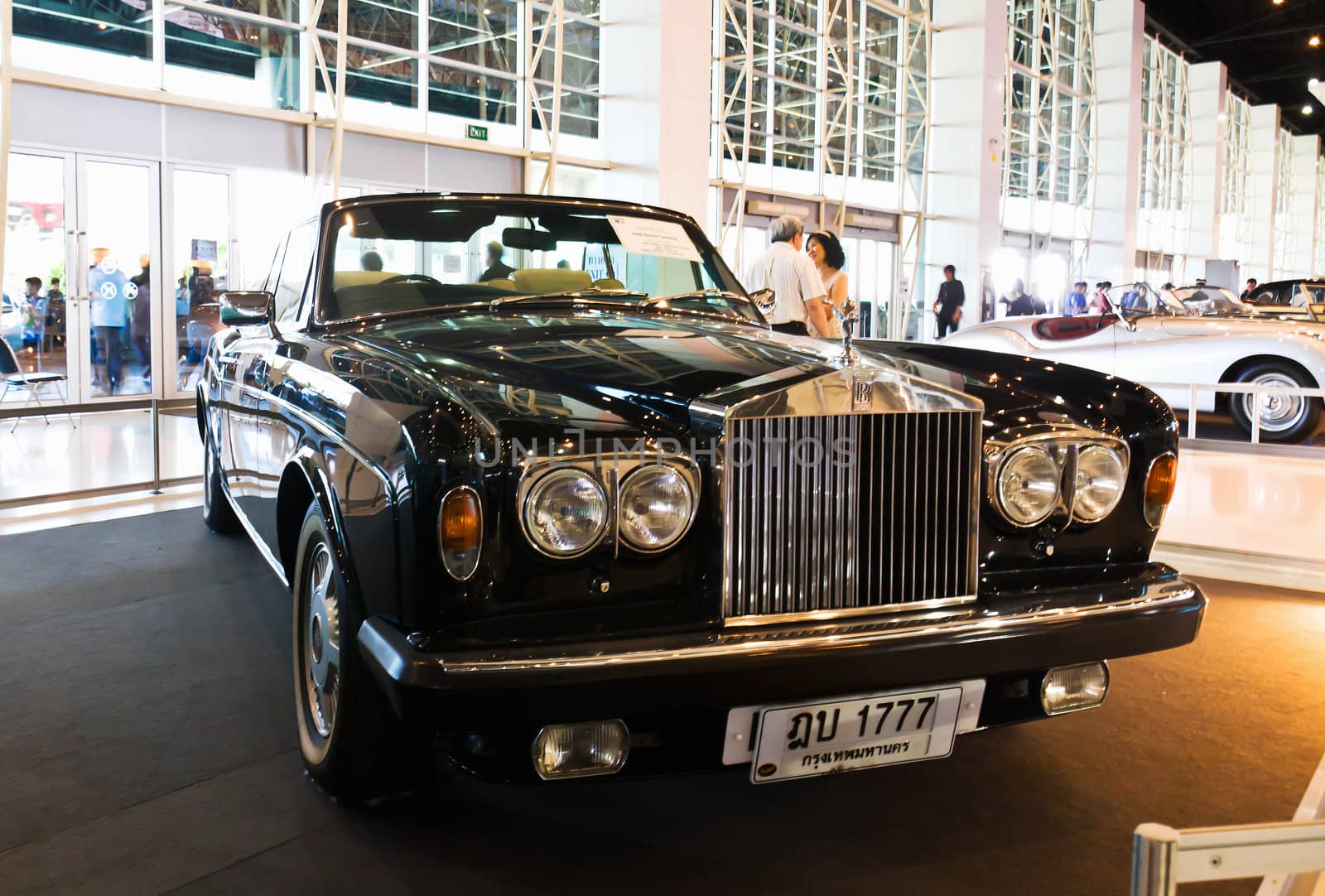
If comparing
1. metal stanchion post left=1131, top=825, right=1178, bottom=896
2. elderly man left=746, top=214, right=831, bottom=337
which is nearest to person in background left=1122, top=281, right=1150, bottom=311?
elderly man left=746, top=214, right=831, bottom=337

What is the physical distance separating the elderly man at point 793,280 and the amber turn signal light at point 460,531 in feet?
14.7

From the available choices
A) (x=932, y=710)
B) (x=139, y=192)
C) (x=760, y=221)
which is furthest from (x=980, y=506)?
(x=760, y=221)

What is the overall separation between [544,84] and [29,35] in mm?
6345

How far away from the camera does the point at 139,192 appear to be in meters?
10.9

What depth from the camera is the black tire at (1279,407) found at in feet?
29.3

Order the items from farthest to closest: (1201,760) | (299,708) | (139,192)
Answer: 1. (139,192)
2. (1201,760)
3. (299,708)

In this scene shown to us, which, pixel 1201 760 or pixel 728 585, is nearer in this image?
pixel 728 585

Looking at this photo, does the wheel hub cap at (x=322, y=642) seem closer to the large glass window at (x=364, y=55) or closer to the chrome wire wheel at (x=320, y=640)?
the chrome wire wheel at (x=320, y=640)

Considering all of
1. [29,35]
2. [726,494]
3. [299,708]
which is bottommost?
[299,708]

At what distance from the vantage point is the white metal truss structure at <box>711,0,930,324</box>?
56.5 ft

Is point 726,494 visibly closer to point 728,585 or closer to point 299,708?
point 728,585

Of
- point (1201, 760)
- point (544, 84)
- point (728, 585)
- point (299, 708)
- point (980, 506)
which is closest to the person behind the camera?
point (728, 585)

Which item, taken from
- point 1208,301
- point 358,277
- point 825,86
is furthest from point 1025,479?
point 825,86

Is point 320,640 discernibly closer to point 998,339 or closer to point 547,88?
point 998,339
